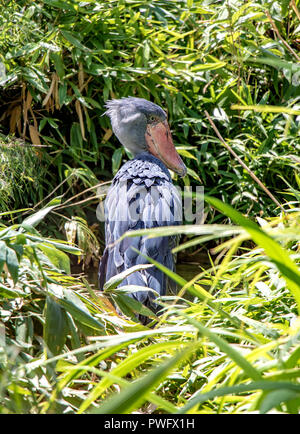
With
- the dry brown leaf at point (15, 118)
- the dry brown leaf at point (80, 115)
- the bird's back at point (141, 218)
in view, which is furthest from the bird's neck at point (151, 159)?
the dry brown leaf at point (15, 118)

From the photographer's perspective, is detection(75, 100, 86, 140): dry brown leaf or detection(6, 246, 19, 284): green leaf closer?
detection(6, 246, 19, 284): green leaf

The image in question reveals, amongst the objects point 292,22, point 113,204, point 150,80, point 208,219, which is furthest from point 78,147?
point 292,22

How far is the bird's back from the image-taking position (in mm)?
2094

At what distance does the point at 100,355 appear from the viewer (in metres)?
0.94

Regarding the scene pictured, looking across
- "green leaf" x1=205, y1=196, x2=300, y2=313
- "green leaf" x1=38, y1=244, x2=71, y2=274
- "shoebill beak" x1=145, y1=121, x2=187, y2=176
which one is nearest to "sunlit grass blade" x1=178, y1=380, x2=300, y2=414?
"green leaf" x1=205, y1=196, x2=300, y2=313

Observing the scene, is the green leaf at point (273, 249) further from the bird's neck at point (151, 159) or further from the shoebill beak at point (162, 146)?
the shoebill beak at point (162, 146)

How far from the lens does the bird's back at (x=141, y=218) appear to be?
82.4 inches

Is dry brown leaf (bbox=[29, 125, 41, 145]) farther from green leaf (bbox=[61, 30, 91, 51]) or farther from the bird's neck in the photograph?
the bird's neck

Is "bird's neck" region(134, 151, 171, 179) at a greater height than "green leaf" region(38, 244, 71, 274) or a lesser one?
lesser

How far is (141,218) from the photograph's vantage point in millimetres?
2197

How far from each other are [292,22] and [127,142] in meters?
1.28

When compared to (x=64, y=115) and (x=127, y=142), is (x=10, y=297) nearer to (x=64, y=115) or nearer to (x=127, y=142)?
(x=127, y=142)

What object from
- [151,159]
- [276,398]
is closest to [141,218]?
[151,159]
